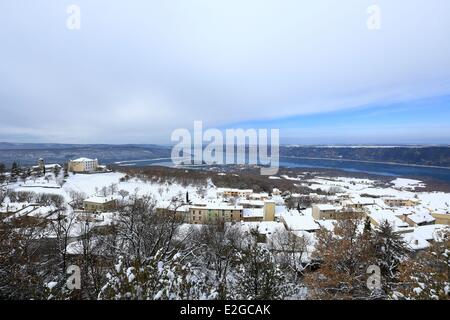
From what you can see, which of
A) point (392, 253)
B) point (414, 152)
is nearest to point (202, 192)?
point (392, 253)

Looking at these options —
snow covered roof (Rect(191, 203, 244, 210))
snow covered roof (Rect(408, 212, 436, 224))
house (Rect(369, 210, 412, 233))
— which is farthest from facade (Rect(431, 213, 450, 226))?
snow covered roof (Rect(191, 203, 244, 210))

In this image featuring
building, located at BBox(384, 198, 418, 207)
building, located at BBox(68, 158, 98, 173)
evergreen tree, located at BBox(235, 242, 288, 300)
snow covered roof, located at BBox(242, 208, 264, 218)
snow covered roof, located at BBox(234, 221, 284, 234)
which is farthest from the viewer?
building, located at BBox(68, 158, 98, 173)

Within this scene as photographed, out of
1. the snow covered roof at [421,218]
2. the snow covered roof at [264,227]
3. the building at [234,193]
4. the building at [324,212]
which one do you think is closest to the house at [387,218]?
the snow covered roof at [421,218]

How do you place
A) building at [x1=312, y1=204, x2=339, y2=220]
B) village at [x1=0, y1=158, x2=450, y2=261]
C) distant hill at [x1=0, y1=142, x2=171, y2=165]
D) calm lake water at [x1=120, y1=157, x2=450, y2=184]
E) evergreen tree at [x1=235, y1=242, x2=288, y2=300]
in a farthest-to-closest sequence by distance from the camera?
calm lake water at [x1=120, y1=157, x2=450, y2=184] → distant hill at [x1=0, y1=142, x2=171, y2=165] → building at [x1=312, y1=204, x2=339, y2=220] → village at [x1=0, y1=158, x2=450, y2=261] → evergreen tree at [x1=235, y1=242, x2=288, y2=300]

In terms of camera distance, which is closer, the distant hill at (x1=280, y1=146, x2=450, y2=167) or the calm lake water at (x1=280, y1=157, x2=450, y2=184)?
the calm lake water at (x1=280, y1=157, x2=450, y2=184)

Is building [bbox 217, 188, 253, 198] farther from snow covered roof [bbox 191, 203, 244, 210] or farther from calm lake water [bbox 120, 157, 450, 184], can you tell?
calm lake water [bbox 120, 157, 450, 184]

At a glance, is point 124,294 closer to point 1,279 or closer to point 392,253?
point 1,279

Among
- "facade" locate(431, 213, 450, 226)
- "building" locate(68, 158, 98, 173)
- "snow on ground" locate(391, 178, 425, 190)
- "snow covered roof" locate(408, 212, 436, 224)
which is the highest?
"building" locate(68, 158, 98, 173)

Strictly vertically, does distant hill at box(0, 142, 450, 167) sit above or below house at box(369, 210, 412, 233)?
above
